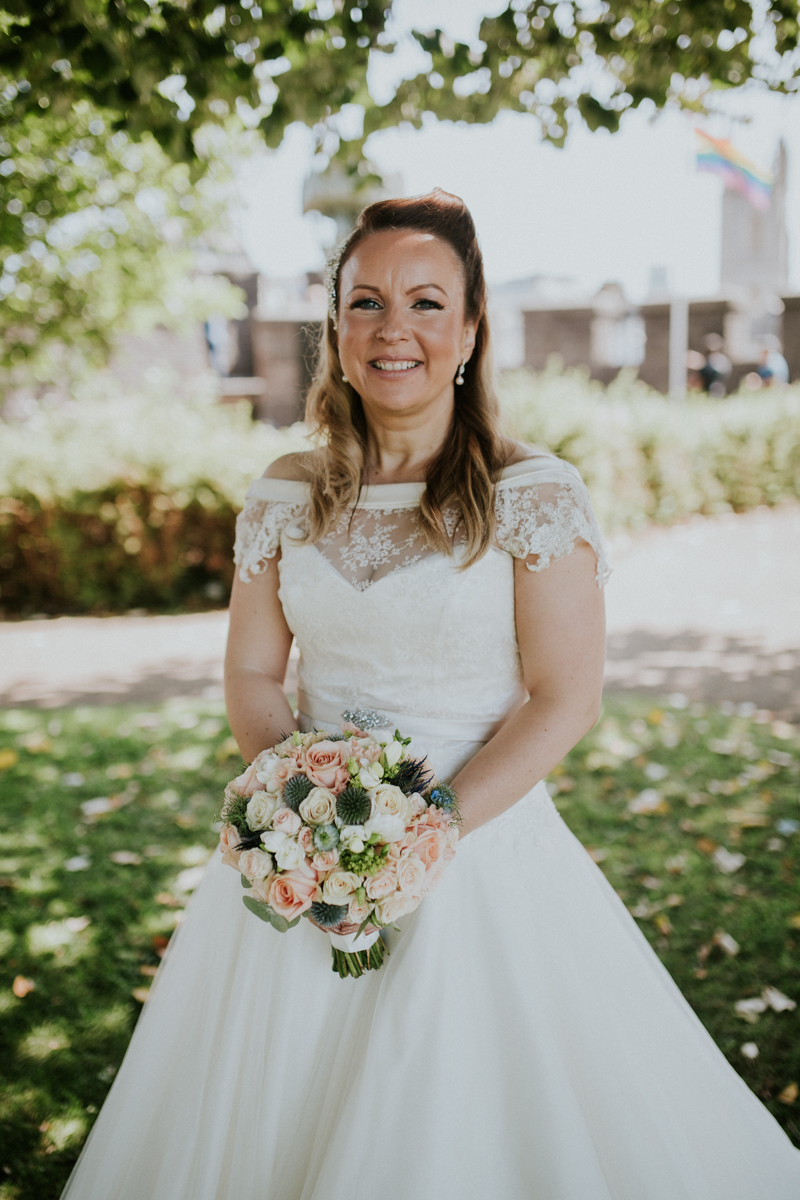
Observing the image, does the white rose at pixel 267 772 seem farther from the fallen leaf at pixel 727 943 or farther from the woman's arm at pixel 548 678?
the fallen leaf at pixel 727 943

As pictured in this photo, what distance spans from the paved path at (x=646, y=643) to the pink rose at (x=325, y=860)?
17.2 ft

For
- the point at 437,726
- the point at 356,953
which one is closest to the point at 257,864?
the point at 356,953

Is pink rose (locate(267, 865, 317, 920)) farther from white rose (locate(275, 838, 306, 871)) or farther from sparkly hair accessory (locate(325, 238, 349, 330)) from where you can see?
sparkly hair accessory (locate(325, 238, 349, 330))

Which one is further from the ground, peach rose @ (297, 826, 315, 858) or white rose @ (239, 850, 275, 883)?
peach rose @ (297, 826, 315, 858)

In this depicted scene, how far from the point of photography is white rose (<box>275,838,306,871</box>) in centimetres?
166

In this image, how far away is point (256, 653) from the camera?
8.01ft

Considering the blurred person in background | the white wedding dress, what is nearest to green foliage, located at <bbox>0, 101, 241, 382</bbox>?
the white wedding dress

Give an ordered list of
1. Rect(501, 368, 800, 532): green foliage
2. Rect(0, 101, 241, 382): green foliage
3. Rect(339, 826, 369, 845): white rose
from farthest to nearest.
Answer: Rect(501, 368, 800, 532): green foliage
Rect(0, 101, 241, 382): green foliage
Rect(339, 826, 369, 845): white rose

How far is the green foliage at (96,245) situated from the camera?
26.6ft

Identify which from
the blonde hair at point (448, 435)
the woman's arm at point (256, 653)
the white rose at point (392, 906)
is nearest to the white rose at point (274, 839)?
the white rose at point (392, 906)

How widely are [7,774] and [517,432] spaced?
4.19 metres

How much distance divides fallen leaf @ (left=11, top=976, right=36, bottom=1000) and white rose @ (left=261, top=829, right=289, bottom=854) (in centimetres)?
231

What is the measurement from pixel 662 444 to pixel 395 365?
1044 centimetres

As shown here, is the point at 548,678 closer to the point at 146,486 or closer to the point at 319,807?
the point at 319,807
